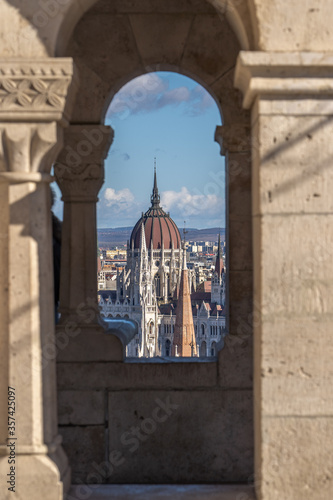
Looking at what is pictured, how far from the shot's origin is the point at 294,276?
10.7 feet

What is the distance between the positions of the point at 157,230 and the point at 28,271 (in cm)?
9945

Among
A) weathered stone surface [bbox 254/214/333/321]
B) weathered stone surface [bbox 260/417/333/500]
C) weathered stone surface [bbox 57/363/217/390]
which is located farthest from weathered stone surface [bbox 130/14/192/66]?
weathered stone surface [bbox 260/417/333/500]

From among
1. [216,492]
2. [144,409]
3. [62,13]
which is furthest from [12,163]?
[144,409]

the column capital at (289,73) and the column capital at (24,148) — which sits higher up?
the column capital at (289,73)

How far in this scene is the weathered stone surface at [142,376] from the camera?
5574 millimetres

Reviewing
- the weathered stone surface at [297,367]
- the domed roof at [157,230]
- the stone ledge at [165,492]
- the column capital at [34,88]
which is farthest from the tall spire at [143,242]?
the weathered stone surface at [297,367]

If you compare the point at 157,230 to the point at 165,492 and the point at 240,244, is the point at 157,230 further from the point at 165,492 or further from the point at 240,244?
the point at 165,492

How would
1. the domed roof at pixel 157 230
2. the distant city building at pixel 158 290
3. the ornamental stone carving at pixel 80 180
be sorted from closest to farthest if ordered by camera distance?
the ornamental stone carving at pixel 80 180 < the distant city building at pixel 158 290 < the domed roof at pixel 157 230

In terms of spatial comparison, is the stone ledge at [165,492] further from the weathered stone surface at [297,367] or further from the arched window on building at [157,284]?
the arched window on building at [157,284]

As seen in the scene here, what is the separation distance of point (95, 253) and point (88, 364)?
105 cm

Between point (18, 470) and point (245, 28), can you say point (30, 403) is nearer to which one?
point (18, 470)

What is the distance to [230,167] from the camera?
5695mm

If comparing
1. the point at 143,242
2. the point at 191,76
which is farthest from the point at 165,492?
the point at 143,242

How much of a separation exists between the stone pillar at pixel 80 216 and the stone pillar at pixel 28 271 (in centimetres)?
219
